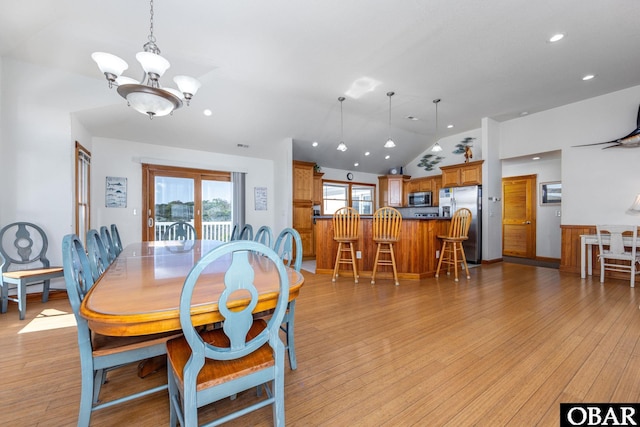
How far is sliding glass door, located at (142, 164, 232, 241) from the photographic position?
485 centimetres

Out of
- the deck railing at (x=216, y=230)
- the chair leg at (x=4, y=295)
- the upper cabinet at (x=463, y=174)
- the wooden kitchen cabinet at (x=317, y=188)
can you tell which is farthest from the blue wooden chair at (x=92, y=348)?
the upper cabinet at (x=463, y=174)

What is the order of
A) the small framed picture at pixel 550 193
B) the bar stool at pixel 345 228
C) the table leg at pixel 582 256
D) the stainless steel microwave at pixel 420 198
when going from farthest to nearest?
the stainless steel microwave at pixel 420 198 → the small framed picture at pixel 550 193 → the table leg at pixel 582 256 → the bar stool at pixel 345 228

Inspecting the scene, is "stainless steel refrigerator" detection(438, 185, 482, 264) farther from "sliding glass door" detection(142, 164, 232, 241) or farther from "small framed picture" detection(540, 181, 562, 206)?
"sliding glass door" detection(142, 164, 232, 241)

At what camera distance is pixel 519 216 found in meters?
6.27

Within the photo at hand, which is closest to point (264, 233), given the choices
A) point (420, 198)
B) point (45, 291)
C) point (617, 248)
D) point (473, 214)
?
point (45, 291)

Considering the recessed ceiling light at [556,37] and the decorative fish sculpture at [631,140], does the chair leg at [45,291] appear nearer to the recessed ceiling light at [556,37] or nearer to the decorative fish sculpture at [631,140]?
the recessed ceiling light at [556,37]

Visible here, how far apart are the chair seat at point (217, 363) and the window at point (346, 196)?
5905mm

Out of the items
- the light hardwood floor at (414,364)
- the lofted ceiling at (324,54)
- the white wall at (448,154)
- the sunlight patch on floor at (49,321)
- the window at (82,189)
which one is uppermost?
the lofted ceiling at (324,54)

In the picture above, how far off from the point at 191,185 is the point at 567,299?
244 inches

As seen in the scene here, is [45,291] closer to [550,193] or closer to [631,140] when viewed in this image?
[631,140]

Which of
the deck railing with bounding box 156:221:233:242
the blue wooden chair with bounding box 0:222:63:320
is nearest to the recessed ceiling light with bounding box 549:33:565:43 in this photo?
the deck railing with bounding box 156:221:233:242

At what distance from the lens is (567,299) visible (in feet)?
9.89

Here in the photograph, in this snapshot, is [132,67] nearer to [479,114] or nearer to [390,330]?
[390,330]

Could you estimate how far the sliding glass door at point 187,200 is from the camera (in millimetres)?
4848
